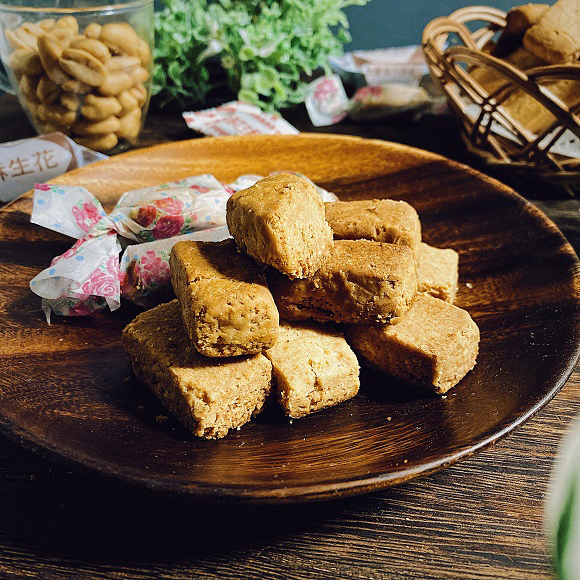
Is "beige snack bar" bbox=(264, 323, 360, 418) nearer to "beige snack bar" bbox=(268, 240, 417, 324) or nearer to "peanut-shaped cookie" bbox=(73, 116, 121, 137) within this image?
"beige snack bar" bbox=(268, 240, 417, 324)

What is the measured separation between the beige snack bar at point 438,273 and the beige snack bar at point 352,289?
108mm

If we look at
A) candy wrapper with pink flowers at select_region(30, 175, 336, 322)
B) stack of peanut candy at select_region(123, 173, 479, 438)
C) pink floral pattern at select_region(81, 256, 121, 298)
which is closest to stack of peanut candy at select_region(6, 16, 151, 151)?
candy wrapper with pink flowers at select_region(30, 175, 336, 322)

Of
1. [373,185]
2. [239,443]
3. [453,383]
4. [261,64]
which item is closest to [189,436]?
[239,443]

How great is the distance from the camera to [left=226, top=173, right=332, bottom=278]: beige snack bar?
0.92 m

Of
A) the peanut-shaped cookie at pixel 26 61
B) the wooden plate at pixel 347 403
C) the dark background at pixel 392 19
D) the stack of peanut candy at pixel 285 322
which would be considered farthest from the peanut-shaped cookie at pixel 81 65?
the dark background at pixel 392 19

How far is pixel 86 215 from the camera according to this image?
1.31m

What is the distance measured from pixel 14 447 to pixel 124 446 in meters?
0.20

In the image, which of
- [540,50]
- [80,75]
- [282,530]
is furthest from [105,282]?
[540,50]

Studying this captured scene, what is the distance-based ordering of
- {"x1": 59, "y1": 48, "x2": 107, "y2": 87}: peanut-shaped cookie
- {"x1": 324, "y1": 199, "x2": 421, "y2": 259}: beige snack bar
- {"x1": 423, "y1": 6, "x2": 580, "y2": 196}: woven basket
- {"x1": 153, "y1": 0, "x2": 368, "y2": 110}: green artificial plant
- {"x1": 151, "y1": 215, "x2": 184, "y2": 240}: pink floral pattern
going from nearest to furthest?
1. {"x1": 324, "y1": 199, "x2": 421, "y2": 259}: beige snack bar
2. {"x1": 151, "y1": 215, "x2": 184, "y2": 240}: pink floral pattern
3. {"x1": 423, "y1": 6, "x2": 580, "y2": 196}: woven basket
4. {"x1": 59, "y1": 48, "x2": 107, "y2": 87}: peanut-shaped cookie
5. {"x1": 153, "y1": 0, "x2": 368, "y2": 110}: green artificial plant

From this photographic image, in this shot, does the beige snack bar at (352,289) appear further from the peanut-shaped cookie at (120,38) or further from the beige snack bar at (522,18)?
the beige snack bar at (522,18)

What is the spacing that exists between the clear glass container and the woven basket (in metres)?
0.84

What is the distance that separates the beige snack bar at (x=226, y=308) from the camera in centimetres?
87

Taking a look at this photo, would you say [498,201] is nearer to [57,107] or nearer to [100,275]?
[100,275]

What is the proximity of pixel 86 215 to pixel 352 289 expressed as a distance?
0.63 meters
